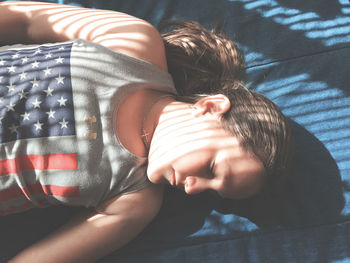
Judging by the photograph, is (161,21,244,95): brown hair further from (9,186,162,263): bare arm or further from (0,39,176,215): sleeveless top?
(9,186,162,263): bare arm

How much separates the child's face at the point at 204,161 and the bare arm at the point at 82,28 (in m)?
0.28

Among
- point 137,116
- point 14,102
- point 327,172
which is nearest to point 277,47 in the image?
point 327,172

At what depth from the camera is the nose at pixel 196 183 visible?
1.01 meters

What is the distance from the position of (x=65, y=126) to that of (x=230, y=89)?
0.52 m

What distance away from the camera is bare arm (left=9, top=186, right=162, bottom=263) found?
3.39ft

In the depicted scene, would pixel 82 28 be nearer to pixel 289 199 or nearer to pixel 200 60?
pixel 200 60

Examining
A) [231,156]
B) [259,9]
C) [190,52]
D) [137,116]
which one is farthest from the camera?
[259,9]

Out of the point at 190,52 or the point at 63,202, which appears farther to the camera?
the point at 190,52

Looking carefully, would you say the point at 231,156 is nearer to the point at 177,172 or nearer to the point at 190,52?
the point at 177,172

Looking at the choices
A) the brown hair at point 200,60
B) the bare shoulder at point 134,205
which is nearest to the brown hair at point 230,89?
the brown hair at point 200,60

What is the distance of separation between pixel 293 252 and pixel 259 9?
89cm

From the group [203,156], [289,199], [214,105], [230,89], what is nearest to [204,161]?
[203,156]

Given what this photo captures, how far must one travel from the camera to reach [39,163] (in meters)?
A: 0.99

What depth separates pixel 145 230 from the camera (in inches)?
46.6
